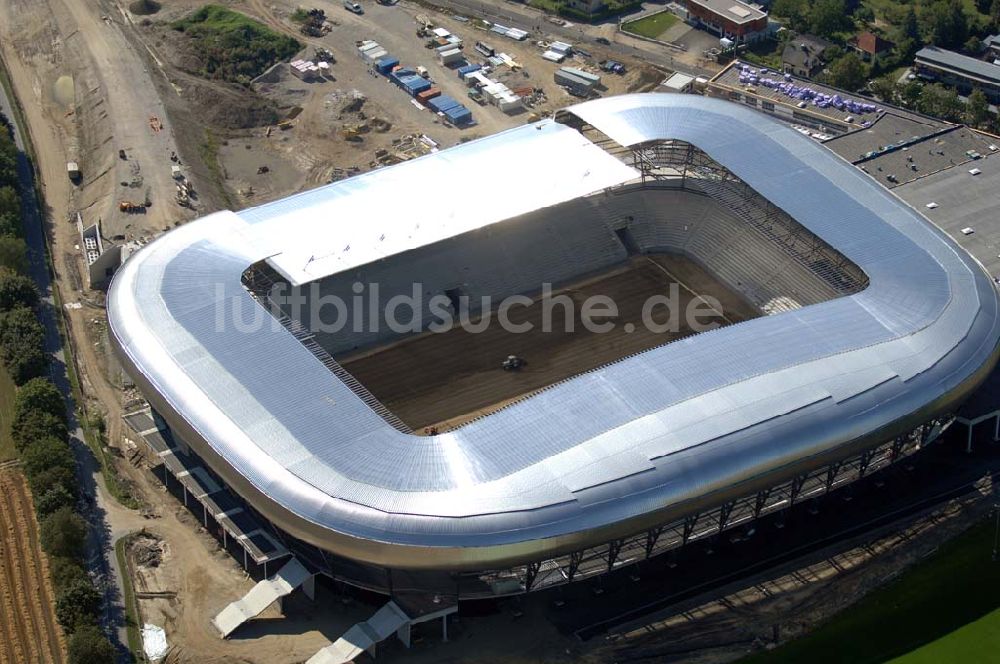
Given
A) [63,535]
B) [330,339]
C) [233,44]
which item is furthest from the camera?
[233,44]

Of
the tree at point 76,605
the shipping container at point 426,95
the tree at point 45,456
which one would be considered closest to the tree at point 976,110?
the shipping container at point 426,95

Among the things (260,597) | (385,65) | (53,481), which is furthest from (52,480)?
(385,65)

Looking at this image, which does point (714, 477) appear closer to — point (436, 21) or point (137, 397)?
point (137, 397)

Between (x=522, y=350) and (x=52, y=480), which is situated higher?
(x=52, y=480)

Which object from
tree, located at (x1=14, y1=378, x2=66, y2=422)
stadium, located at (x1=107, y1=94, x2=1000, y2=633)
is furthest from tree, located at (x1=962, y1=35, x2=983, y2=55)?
tree, located at (x1=14, y1=378, x2=66, y2=422)

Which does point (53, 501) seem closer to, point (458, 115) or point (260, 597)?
point (260, 597)

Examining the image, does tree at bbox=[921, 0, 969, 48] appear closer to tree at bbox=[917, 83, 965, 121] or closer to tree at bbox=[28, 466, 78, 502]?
tree at bbox=[917, 83, 965, 121]
